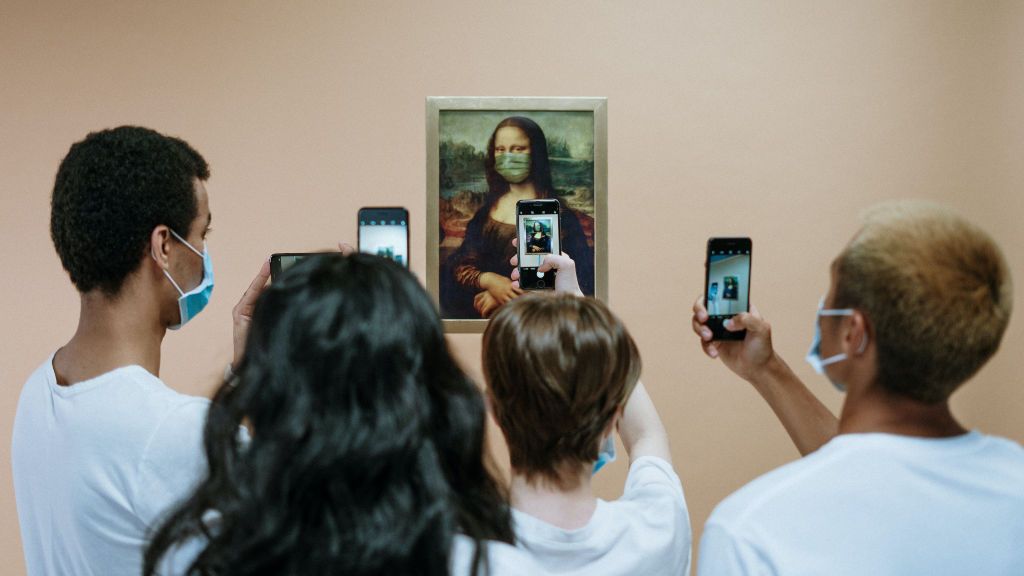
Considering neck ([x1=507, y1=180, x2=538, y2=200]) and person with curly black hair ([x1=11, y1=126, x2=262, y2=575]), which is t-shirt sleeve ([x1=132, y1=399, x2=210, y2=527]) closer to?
person with curly black hair ([x1=11, y1=126, x2=262, y2=575])

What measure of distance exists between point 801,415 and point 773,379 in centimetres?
11

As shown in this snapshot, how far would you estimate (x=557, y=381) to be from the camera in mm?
1436

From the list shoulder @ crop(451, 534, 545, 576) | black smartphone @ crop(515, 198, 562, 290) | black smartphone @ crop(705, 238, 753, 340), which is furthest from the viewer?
black smartphone @ crop(515, 198, 562, 290)

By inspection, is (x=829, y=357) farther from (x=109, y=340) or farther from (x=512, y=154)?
(x=512, y=154)

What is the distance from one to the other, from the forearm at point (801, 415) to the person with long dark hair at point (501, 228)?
129 cm

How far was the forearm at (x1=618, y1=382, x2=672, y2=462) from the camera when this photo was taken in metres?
1.70

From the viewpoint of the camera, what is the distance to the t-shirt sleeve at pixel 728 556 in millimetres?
1129

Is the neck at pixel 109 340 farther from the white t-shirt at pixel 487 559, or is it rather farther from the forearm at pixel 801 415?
the forearm at pixel 801 415

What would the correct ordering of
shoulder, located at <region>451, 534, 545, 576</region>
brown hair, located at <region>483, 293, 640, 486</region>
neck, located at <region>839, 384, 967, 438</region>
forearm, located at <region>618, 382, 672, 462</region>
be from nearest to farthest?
shoulder, located at <region>451, 534, 545, 576</region>
neck, located at <region>839, 384, 967, 438</region>
brown hair, located at <region>483, 293, 640, 486</region>
forearm, located at <region>618, 382, 672, 462</region>

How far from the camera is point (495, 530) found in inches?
45.3

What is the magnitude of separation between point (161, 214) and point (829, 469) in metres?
1.30

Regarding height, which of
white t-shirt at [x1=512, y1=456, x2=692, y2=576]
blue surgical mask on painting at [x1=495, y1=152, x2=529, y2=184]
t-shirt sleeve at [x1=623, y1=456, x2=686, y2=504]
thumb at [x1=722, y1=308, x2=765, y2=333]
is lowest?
white t-shirt at [x1=512, y1=456, x2=692, y2=576]

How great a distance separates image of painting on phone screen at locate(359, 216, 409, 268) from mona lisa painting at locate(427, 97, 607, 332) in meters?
0.39

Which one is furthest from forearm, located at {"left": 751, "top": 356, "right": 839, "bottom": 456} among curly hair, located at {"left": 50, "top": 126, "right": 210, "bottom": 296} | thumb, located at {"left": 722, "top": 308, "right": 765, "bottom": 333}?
curly hair, located at {"left": 50, "top": 126, "right": 210, "bottom": 296}
